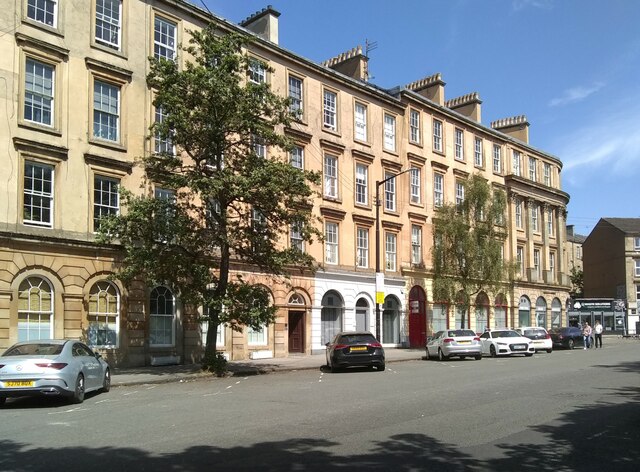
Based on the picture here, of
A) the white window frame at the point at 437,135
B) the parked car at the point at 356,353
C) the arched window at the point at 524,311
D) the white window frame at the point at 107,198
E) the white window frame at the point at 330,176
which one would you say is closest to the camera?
the parked car at the point at 356,353

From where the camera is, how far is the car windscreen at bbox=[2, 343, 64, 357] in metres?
13.9

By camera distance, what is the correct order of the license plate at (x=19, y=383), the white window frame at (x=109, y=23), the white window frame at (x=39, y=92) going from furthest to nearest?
the white window frame at (x=109, y=23) < the white window frame at (x=39, y=92) < the license plate at (x=19, y=383)

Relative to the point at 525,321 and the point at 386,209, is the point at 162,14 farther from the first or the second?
the point at 525,321

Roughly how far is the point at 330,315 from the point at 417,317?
26.9 feet

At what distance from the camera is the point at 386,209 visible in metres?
37.3

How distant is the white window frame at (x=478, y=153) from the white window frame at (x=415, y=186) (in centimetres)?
748

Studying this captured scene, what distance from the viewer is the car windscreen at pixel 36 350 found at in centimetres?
1390

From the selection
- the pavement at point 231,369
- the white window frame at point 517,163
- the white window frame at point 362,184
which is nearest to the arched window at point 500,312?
the white window frame at point 517,163

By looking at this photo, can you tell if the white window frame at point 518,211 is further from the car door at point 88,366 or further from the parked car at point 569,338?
the car door at point 88,366

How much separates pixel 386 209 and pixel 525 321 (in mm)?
19723

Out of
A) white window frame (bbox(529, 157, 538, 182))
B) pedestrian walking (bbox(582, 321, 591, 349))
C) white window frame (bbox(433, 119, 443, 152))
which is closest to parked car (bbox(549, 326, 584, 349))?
pedestrian walking (bbox(582, 321, 591, 349))

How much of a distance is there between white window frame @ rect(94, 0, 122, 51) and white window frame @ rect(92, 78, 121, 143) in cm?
162

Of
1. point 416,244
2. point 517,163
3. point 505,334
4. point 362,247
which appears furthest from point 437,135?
point 505,334

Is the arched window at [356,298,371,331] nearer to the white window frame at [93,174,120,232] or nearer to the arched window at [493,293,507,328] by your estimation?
the arched window at [493,293,507,328]
